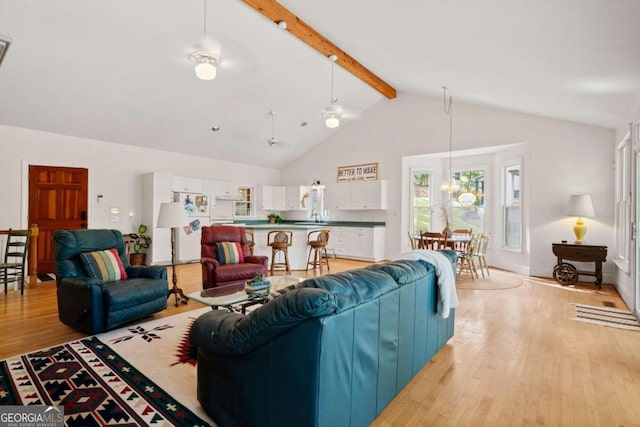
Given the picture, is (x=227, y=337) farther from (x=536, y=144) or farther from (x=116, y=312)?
(x=536, y=144)

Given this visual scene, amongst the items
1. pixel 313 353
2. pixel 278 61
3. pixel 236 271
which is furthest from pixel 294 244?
pixel 313 353

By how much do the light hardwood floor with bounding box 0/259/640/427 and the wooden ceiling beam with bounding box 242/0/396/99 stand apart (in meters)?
4.07

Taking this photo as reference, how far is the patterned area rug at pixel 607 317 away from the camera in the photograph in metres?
3.54

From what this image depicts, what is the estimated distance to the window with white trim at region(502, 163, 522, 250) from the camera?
670cm

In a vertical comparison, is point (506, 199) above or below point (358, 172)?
below

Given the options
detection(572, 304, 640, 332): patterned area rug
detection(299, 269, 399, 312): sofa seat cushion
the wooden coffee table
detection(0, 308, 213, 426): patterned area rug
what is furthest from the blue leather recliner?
detection(572, 304, 640, 332): patterned area rug

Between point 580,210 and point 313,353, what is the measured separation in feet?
19.6

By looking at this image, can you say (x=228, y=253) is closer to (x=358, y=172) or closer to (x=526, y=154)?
(x=358, y=172)

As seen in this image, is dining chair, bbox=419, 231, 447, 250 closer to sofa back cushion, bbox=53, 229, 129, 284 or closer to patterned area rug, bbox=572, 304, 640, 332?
patterned area rug, bbox=572, 304, 640, 332

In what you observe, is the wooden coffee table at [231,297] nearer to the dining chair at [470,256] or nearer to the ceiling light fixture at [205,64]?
the ceiling light fixture at [205,64]

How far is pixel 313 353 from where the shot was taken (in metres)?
1.37

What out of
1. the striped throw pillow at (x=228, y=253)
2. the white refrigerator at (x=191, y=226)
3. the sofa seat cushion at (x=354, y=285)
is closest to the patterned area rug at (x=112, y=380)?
the sofa seat cushion at (x=354, y=285)

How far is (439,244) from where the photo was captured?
5.71 meters

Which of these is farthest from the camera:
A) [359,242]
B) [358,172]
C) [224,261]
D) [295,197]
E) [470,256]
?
[295,197]
